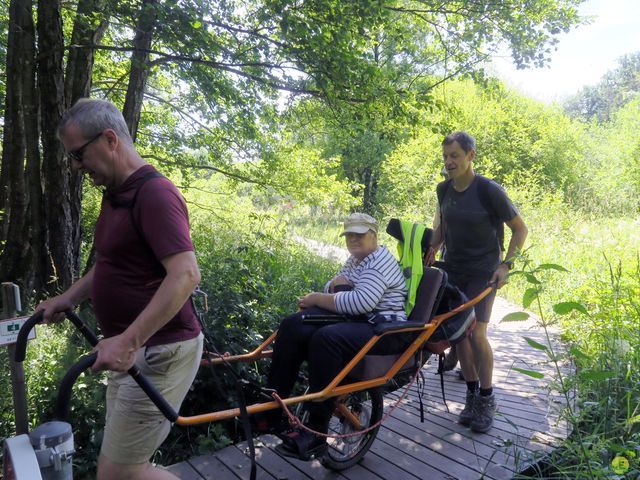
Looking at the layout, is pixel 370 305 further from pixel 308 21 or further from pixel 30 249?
pixel 30 249

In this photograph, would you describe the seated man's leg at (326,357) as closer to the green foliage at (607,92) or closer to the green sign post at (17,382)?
the green sign post at (17,382)

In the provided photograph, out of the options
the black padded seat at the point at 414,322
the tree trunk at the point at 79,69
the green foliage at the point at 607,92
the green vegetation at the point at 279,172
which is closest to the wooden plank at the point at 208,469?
the green vegetation at the point at 279,172

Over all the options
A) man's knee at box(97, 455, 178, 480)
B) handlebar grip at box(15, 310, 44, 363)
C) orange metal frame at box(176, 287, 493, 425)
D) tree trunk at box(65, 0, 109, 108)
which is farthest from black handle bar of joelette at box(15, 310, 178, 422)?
tree trunk at box(65, 0, 109, 108)

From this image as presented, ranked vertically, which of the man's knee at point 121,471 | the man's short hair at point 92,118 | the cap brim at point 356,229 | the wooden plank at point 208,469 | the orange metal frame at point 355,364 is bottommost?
the wooden plank at point 208,469

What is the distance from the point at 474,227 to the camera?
3639mm

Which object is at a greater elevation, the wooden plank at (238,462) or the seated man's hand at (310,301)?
the seated man's hand at (310,301)

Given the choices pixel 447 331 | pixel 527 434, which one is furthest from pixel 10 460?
pixel 527 434

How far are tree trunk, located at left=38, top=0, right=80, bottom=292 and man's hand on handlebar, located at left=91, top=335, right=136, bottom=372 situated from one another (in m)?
4.11

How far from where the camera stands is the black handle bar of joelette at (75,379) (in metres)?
1.46

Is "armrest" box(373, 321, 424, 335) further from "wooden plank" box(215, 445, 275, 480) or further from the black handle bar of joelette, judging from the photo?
the black handle bar of joelette

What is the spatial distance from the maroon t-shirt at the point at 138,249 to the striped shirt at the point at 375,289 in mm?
1220

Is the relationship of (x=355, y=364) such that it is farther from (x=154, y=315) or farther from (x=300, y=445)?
(x=154, y=315)

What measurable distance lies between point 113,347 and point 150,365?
34 cm

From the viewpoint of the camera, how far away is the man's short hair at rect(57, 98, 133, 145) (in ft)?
5.75
